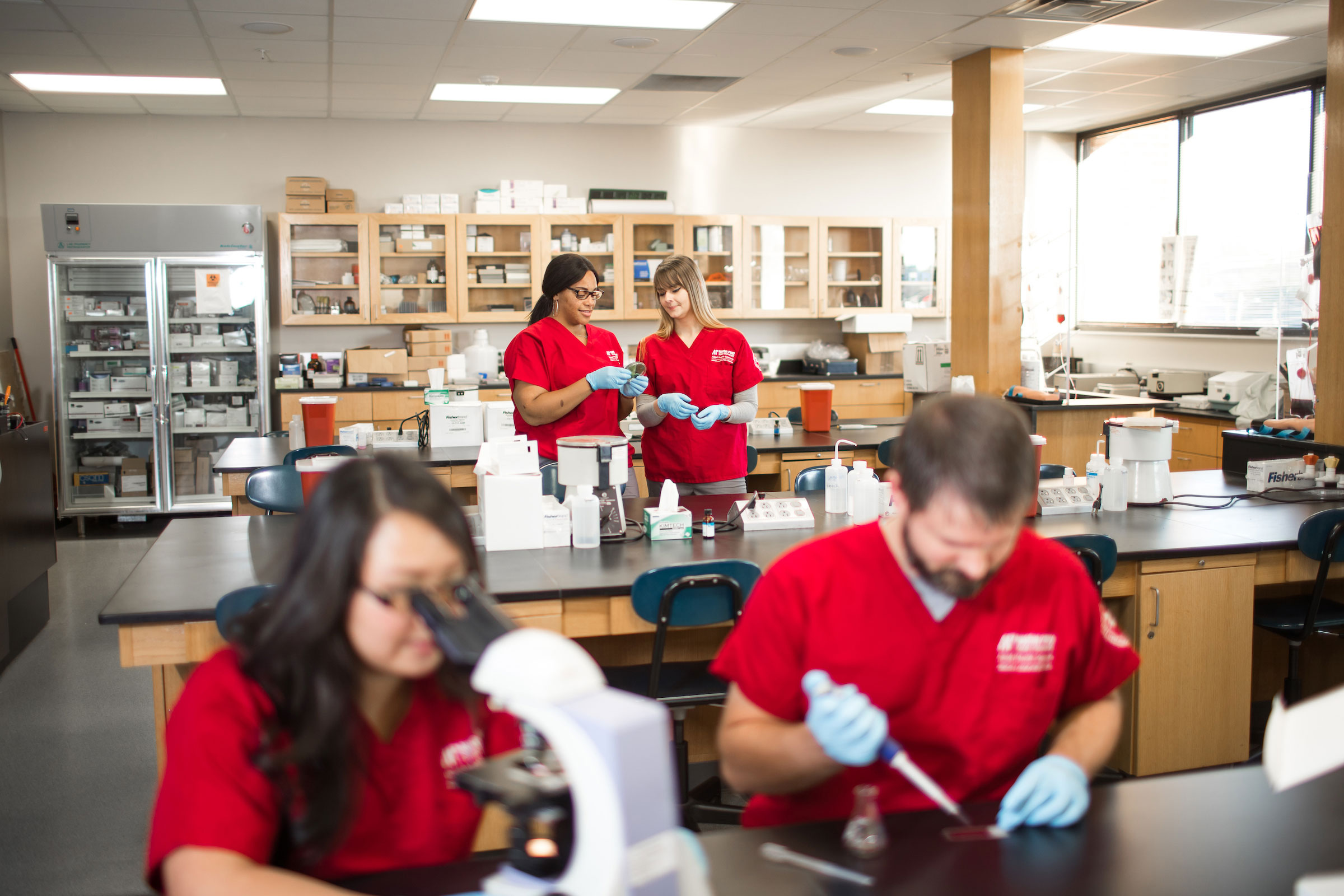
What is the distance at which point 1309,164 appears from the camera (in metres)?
6.41

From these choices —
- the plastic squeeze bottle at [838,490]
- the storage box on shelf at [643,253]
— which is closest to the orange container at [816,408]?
the plastic squeeze bottle at [838,490]

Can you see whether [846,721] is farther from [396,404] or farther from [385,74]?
[396,404]

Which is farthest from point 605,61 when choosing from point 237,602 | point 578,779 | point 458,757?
point 578,779

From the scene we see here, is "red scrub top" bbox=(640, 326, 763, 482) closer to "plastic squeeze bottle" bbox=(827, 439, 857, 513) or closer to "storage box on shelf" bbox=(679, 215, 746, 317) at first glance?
"plastic squeeze bottle" bbox=(827, 439, 857, 513)

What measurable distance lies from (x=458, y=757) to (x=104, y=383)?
22.5ft

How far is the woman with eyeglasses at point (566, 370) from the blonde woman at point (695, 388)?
16 cm

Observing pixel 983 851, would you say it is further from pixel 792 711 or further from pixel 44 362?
pixel 44 362

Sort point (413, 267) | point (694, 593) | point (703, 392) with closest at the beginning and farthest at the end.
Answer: point (694, 593) → point (703, 392) → point (413, 267)

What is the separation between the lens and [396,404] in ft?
23.3

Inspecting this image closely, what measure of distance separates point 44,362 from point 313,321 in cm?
196

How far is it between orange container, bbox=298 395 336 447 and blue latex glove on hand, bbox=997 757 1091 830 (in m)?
4.20

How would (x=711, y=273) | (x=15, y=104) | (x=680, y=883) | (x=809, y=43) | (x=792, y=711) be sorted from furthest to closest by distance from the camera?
(x=711, y=273) → (x=15, y=104) → (x=809, y=43) → (x=792, y=711) → (x=680, y=883)

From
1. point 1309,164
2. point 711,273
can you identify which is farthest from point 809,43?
point 1309,164

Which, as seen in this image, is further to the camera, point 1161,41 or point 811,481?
point 1161,41
